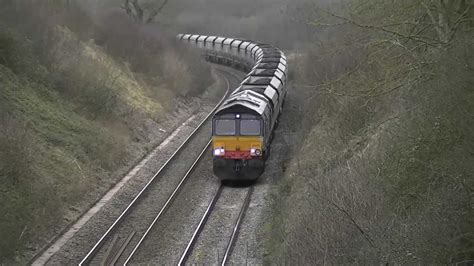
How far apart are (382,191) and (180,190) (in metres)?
8.93

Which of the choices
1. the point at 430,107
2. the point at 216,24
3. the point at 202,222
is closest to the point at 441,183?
the point at 430,107

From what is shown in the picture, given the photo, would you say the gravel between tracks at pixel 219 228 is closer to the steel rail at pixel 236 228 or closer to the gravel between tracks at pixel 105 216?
the steel rail at pixel 236 228

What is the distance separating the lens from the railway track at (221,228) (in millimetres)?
13570

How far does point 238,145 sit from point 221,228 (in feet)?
13.6

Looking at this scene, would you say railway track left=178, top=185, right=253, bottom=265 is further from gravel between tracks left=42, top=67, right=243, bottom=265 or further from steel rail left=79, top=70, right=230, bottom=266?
gravel between tracks left=42, top=67, right=243, bottom=265

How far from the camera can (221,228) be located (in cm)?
1524

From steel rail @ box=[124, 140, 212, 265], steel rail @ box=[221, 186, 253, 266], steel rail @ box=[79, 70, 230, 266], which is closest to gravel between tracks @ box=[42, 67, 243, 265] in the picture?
steel rail @ box=[79, 70, 230, 266]

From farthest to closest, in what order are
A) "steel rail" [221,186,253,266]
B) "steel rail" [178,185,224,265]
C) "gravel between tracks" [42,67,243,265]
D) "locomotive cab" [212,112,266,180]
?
"locomotive cab" [212,112,266,180] < "gravel between tracks" [42,67,243,265] < "steel rail" [221,186,253,266] < "steel rail" [178,185,224,265]

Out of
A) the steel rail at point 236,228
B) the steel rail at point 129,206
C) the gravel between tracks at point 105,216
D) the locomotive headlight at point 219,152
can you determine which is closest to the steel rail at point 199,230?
the steel rail at point 236,228

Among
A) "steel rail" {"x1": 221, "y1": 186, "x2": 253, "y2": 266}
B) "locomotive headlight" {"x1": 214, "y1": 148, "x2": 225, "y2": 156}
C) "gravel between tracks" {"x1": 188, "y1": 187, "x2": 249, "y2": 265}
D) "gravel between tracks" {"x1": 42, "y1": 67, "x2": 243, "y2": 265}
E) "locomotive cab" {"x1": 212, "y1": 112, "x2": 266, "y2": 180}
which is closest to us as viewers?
"steel rail" {"x1": 221, "y1": 186, "x2": 253, "y2": 266}

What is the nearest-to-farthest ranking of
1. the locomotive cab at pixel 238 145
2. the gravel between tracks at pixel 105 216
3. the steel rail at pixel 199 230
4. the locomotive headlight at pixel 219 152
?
1. the steel rail at pixel 199 230
2. the gravel between tracks at pixel 105 216
3. the locomotive cab at pixel 238 145
4. the locomotive headlight at pixel 219 152

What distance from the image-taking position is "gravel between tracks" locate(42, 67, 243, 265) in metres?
13.7

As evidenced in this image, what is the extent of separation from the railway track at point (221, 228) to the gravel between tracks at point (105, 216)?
2.53 metres

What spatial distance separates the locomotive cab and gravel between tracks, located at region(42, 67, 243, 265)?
2.81 metres
